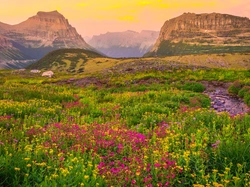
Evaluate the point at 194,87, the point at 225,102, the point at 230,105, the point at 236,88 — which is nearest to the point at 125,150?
the point at 230,105

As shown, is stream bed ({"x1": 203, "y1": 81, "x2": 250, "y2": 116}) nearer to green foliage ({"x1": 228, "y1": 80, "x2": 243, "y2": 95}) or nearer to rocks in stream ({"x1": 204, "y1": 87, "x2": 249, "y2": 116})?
rocks in stream ({"x1": 204, "y1": 87, "x2": 249, "y2": 116})

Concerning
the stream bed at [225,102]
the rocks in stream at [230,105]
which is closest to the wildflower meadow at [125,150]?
the rocks in stream at [230,105]

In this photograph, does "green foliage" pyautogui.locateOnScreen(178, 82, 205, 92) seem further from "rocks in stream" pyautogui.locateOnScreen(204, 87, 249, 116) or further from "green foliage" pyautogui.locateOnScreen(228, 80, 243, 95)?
"rocks in stream" pyautogui.locateOnScreen(204, 87, 249, 116)

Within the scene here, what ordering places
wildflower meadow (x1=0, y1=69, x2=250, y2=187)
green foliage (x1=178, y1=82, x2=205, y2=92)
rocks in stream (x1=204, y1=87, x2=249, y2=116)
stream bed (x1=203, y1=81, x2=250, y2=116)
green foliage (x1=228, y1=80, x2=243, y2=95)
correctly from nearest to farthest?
wildflower meadow (x1=0, y1=69, x2=250, y2=187), rocks in stream (x1=204, y1=87, x2=249, y2=116), stream bed (x1=203, y1=81, x2=250, y2=116), green foliage (x1=228, y1=80, x2=243, y2=95), green foliage (x1=178, y1=82, x2=205, y2=92)

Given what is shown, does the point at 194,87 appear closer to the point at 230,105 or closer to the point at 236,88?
the point at 236,88

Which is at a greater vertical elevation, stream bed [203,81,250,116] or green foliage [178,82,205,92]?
green foliage [178,82,205,92]

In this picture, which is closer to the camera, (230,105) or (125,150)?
(125,150)

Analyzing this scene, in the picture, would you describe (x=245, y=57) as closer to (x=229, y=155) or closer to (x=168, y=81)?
(x=168, y=81)

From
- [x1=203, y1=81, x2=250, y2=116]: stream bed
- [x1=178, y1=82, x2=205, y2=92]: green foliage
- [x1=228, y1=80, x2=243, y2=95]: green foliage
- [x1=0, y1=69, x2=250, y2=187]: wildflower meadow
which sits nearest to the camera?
[x1=0, y1=69, x2=250, y2=187]: wildflower meadow

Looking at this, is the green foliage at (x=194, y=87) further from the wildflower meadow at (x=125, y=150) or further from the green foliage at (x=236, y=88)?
the wildflower meadow at (x=125, y=150)

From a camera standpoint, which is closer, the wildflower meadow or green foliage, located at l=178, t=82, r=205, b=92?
the wildflower meadow

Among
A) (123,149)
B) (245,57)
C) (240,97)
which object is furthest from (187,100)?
(245,57)

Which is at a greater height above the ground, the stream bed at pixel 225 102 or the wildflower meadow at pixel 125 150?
the wildflower meadow at pixel 125 150

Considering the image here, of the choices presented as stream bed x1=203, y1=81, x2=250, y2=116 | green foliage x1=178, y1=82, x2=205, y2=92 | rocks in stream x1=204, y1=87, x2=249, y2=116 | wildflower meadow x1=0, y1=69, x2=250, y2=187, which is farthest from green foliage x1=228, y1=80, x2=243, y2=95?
wildflower meadow x1=0, y1=69, x2=250, y2=187
